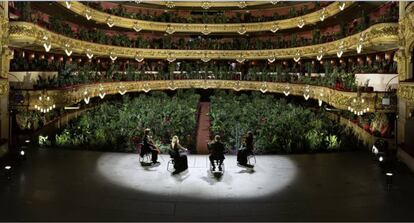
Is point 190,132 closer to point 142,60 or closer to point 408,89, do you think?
point 408,89

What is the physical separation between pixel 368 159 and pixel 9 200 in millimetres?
13608

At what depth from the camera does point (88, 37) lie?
A: 1351 inches

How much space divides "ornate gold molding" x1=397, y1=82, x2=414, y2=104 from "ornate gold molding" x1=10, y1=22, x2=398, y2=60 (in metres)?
3.22

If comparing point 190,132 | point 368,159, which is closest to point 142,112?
point 190,132

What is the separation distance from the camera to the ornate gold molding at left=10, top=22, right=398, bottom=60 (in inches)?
792

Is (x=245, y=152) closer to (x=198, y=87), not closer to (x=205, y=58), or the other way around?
(x=198, y=87)

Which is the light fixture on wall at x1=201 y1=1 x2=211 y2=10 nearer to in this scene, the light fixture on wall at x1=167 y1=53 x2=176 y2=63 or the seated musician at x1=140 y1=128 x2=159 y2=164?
the light fixture on wall at x1=167 y1=53 x2=176 y2=63

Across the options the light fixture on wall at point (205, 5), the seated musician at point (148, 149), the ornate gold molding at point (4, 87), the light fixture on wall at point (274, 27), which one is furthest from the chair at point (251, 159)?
the light fixture on wall at point (205, 5)

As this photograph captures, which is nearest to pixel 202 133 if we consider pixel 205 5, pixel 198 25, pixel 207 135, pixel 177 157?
pixel 207 135

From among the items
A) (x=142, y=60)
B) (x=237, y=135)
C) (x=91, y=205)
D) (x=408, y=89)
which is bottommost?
(x=91, y=205)

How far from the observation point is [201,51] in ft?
144

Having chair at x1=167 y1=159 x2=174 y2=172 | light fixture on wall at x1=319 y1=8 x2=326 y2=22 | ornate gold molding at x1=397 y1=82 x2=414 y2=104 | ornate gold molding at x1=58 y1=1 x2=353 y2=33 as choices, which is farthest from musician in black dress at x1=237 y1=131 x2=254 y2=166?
light fixture on wall at x1=319 y1=8 x2=326 y2=22

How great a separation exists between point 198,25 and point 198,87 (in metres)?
6.19

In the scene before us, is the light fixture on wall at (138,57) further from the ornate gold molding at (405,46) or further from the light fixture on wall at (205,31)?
the ornate gold molding at (405,46)
